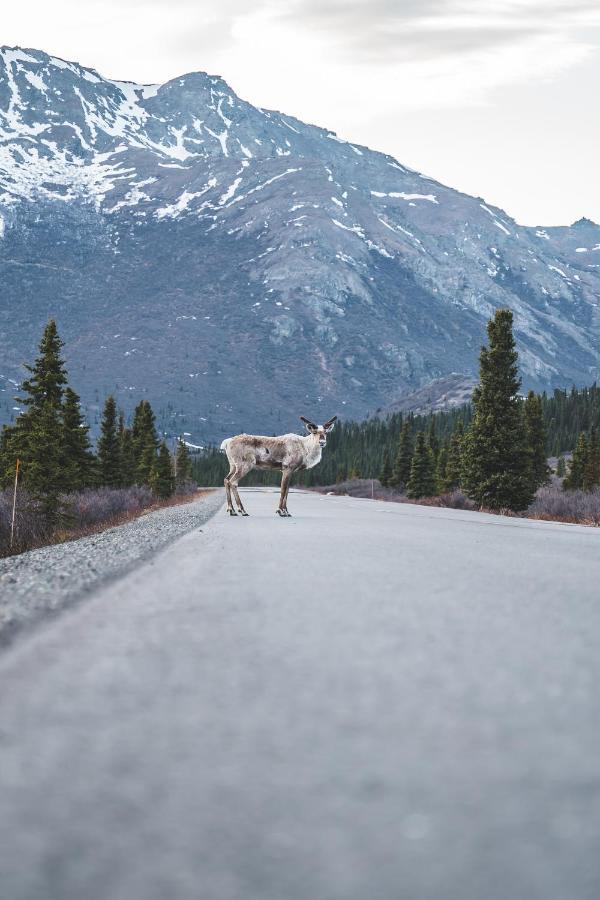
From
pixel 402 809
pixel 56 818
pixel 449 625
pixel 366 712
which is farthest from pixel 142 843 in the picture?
pixel 449 625

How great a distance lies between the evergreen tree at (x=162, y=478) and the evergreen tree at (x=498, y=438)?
32.9 meters

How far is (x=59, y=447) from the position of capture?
2666cm

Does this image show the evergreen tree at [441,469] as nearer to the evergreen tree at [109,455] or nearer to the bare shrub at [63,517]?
the evergreen tree at [109,455]

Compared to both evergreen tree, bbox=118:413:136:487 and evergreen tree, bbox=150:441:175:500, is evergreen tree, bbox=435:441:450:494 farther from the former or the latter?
evergreen tree, bbox=118:413:136:487

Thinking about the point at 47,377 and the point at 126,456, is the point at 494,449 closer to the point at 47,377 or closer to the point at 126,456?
the point at 47,377

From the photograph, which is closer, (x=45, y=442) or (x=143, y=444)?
(x=45, y=442)

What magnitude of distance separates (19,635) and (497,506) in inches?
1178

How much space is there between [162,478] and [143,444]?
10061mm

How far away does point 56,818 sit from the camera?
1924 millimetres

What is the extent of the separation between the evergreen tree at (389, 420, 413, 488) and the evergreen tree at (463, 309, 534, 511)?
4543cm

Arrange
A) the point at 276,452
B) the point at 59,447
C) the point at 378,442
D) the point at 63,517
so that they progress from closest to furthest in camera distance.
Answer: the point at 276,452, the point at 63,517, the point at 59,447, the point at 378,442

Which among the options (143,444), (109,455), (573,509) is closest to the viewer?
(573,509)

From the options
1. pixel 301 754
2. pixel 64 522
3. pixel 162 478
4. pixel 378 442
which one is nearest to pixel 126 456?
pixel 162 478

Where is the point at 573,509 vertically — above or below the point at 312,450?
below
